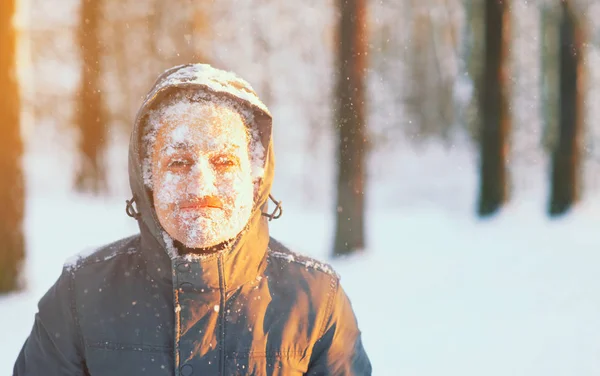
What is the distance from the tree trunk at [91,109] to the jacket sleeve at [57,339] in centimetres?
1023

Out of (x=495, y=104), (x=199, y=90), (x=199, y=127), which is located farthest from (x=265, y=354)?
(x=495, y=104)

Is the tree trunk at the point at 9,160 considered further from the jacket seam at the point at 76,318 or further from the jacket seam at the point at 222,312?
the jacket seam at the point at 222,312

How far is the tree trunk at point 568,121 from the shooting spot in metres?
11.3

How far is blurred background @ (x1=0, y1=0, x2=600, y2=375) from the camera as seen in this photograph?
5.73 metres

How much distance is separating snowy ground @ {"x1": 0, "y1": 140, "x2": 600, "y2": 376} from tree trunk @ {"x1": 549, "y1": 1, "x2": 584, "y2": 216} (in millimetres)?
472

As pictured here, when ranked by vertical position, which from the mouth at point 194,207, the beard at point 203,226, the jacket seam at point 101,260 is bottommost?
the jacket seam at point 101,260

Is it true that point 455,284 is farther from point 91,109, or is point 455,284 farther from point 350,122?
point 91,109

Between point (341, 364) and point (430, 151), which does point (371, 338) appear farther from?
point (430, 151)

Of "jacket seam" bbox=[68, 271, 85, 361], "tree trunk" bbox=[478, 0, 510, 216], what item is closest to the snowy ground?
"tree trunk" bbox=[478, 0, 510, 216]

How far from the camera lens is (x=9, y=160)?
6414mm

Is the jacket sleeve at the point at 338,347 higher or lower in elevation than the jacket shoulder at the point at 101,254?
lower

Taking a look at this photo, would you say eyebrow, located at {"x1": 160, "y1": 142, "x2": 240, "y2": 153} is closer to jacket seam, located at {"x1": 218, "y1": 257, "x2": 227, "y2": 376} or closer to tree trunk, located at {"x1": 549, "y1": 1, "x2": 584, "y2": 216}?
jacket seam, located at {"x1": 218, "y1": 257, "x2": 227, "y2": 376}

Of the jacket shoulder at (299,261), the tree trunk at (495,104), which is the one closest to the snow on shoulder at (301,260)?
the jacket shoulder at (299,261)

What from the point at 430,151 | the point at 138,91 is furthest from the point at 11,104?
the point at 430,151
